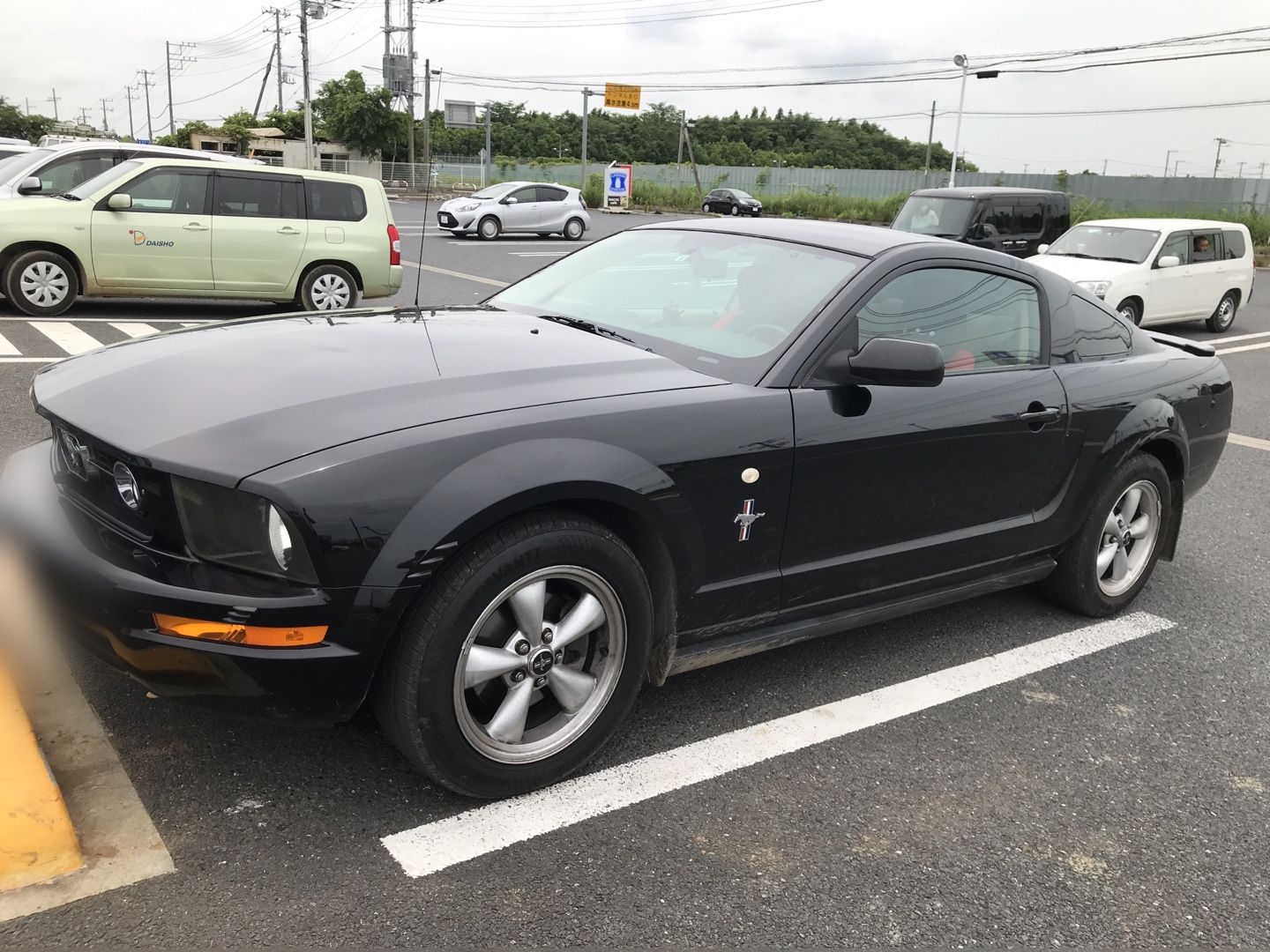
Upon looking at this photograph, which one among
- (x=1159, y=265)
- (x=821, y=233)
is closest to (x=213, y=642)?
(x=821, y=233)

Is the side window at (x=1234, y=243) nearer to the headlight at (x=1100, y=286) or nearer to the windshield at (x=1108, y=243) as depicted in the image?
the windshield at (x=1108, y=243)

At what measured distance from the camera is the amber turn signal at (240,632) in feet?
7.66

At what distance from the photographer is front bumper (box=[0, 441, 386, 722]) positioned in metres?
2.34

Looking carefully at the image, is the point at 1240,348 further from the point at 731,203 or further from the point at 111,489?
the point at 731,203

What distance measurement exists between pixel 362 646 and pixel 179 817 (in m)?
0.69

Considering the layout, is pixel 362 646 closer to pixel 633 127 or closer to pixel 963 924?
pixel 963 924

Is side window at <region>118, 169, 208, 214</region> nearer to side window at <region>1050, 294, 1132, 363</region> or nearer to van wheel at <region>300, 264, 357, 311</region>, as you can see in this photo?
van wheel at <region>300, 264, 357, 311</region>

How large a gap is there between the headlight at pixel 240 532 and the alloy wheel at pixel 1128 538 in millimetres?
3215

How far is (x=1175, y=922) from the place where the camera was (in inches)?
97.8

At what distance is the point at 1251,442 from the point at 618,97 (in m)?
54.2

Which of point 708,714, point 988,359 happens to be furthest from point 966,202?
point 708,714

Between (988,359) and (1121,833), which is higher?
(988,359)

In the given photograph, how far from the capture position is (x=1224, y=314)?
15.1 m

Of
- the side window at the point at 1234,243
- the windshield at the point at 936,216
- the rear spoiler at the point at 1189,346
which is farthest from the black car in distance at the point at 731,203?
the rear spoiler at the point at 1189,346
